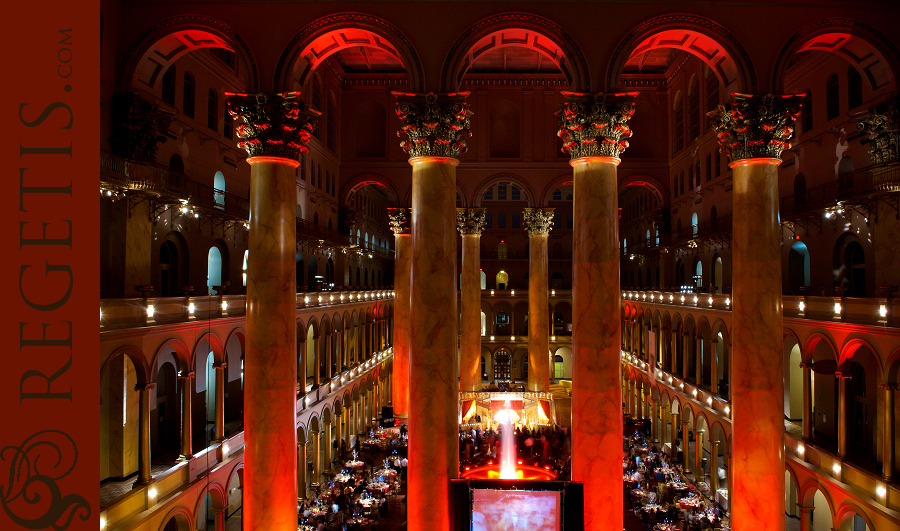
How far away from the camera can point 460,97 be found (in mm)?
10719

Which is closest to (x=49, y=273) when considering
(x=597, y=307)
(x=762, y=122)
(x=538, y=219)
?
Result: (x=597, y=307)

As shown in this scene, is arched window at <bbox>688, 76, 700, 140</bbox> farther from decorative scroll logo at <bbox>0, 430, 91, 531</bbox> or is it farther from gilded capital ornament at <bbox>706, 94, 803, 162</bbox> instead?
decorative scroll logo at <bbox>0, 430, 91, 531</bbox>

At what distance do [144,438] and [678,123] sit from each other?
29.8 meters

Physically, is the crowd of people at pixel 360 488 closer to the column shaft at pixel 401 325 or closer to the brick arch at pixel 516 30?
the column shaft at pixel 401 325

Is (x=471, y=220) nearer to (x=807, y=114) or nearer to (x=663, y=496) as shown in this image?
(x=807, y=114)

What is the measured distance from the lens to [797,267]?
2234cm

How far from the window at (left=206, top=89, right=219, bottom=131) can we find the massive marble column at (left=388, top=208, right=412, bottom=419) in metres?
9.71

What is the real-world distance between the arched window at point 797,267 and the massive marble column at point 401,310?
1703cm

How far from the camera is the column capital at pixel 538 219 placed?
2953cm

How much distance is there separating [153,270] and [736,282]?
16.3 metres

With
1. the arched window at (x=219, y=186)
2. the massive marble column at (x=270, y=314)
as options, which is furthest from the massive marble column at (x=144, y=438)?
the arched window at (x=219, y=186)

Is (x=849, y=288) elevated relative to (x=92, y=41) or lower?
lower

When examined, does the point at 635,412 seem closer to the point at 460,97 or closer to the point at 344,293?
the point at 344,293

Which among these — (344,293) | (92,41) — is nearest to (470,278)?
(344,293)
